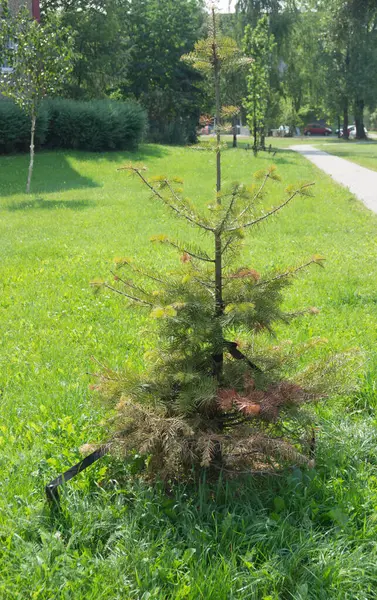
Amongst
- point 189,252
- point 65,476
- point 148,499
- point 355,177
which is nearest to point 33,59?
point 355,177

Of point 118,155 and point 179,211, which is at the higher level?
point 118,155

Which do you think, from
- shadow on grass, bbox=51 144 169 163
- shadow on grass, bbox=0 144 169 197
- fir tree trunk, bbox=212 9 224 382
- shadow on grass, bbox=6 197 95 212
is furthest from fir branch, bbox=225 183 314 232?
shadow on grass, bbox=51 144 169 163

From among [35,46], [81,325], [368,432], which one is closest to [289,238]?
[81,325]

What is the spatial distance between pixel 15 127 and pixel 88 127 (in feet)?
12.2

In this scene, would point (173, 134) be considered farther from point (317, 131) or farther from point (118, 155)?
point (317, 131)

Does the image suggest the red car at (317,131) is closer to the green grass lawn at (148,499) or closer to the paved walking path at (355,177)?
the paved walking path at (355,177)

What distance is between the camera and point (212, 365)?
319cm

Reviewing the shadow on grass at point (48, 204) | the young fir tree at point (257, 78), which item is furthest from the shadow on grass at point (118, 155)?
the shadow on grass at point (48, 204)

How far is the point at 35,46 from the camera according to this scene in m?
16.5

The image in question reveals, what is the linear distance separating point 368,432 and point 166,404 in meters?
1.25

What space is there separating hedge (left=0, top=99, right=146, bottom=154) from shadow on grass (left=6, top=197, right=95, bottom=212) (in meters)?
10.5

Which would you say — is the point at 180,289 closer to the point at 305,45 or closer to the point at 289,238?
the point at 289,238

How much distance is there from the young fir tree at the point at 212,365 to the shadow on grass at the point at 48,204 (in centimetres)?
1201

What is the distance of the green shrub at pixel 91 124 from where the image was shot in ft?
89.7
